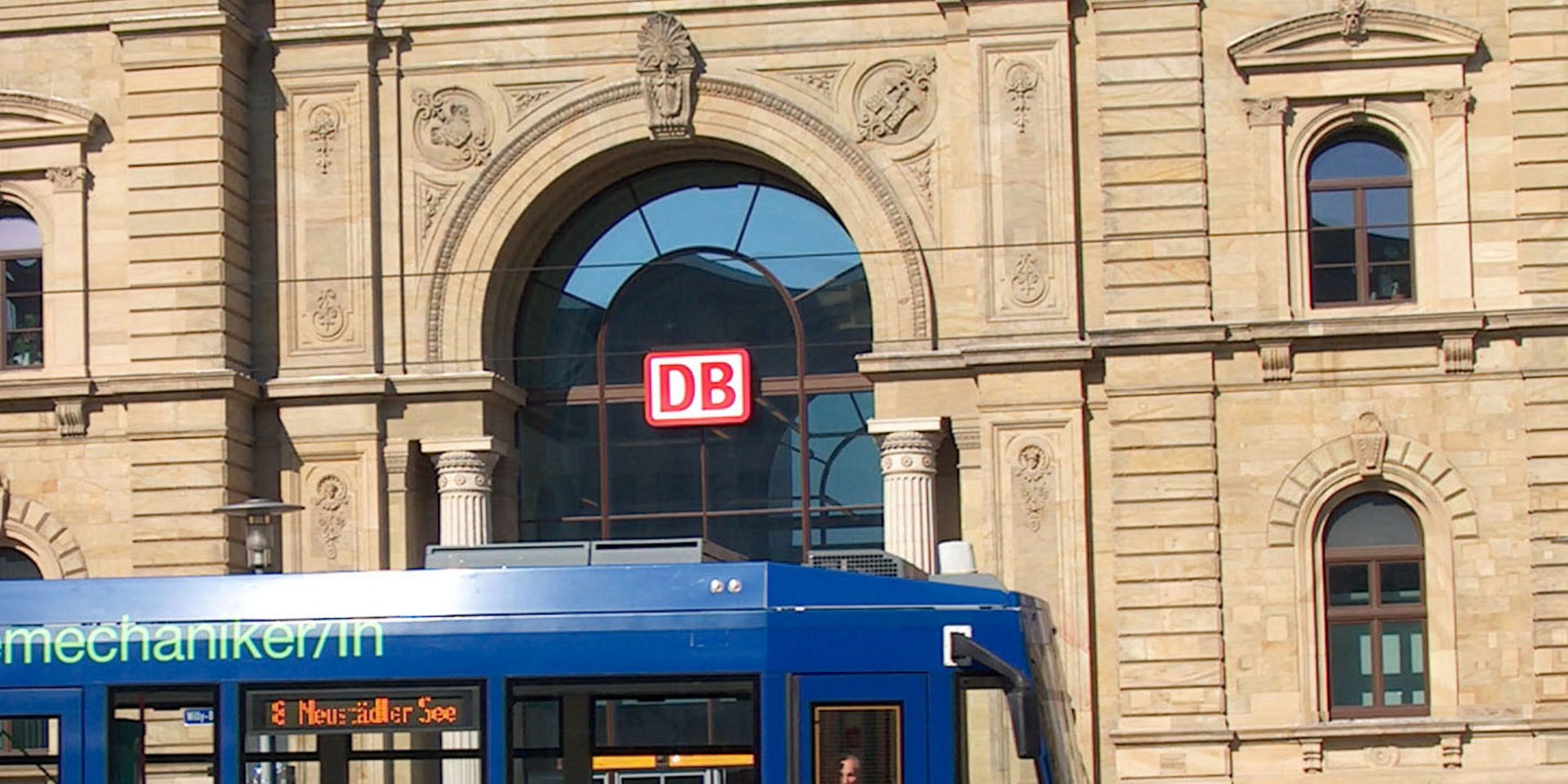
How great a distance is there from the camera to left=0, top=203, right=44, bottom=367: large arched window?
32.8m

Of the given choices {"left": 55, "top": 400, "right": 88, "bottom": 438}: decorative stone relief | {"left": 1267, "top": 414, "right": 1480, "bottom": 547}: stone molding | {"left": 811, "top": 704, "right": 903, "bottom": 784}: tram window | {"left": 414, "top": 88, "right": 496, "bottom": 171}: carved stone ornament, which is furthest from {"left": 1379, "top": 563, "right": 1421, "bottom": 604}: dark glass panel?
{"left": 55, "top": 400, "right": 88, "bottom": 438}: decorative stone relief

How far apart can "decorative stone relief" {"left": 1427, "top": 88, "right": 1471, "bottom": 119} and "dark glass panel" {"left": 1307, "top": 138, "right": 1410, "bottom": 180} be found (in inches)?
30.8

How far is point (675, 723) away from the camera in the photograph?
722 inches

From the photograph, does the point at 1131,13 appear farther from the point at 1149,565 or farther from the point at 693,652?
the point at 693,652

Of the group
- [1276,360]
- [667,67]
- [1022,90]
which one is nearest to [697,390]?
[667,67]

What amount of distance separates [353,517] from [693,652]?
14.2 m

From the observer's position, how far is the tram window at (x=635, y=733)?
714 inches

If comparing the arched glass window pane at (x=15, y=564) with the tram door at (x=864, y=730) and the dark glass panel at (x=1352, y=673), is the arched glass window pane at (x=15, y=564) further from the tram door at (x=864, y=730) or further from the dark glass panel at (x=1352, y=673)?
the tram door at (x=864, y=730)

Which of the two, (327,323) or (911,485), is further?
(327,323)

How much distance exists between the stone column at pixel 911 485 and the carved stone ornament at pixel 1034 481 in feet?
3.78

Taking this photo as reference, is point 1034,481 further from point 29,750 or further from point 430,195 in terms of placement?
point 29,750

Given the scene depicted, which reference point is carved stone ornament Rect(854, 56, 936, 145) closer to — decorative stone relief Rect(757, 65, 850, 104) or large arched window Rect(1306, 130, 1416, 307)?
decorative stone relief Rect(757, 65, 850, 104)

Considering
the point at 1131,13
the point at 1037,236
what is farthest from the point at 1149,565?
the point at 1131,13

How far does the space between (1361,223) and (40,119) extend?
1557 centimetres
